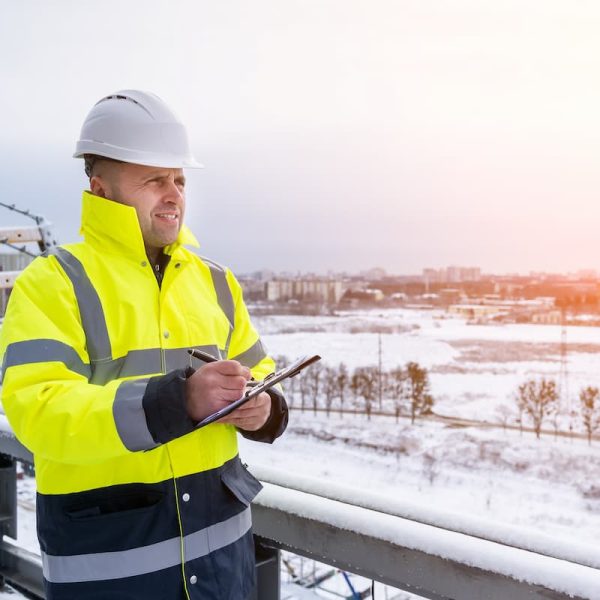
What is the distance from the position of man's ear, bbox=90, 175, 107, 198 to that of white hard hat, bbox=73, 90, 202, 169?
3 centimetres

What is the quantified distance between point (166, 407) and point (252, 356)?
0.90ft

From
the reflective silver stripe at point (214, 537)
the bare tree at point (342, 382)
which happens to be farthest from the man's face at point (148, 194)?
the bare tree at point (342, 382)

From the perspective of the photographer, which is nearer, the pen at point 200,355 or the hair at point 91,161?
the pen at point 200,355

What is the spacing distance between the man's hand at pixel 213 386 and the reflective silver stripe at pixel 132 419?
47mm

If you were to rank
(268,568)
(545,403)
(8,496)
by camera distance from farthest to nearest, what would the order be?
(545,403) < (8,496) < (268,568)

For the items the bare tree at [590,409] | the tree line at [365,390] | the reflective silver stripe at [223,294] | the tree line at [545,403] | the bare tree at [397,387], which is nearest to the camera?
the reflective silver stripe at [223,294]

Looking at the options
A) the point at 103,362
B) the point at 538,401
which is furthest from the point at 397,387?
the point at 103,362

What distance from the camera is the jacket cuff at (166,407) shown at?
0.66 m

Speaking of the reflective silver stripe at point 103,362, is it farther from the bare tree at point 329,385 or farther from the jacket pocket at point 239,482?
the bare tree at point 329,385

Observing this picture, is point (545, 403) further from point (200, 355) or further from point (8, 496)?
point (200, 355)

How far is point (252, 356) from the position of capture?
0.93 metres

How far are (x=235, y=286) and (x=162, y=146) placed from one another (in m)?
0.22

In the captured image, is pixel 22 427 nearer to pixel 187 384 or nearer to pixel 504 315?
pixel 187 384

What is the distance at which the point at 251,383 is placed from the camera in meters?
0.76
